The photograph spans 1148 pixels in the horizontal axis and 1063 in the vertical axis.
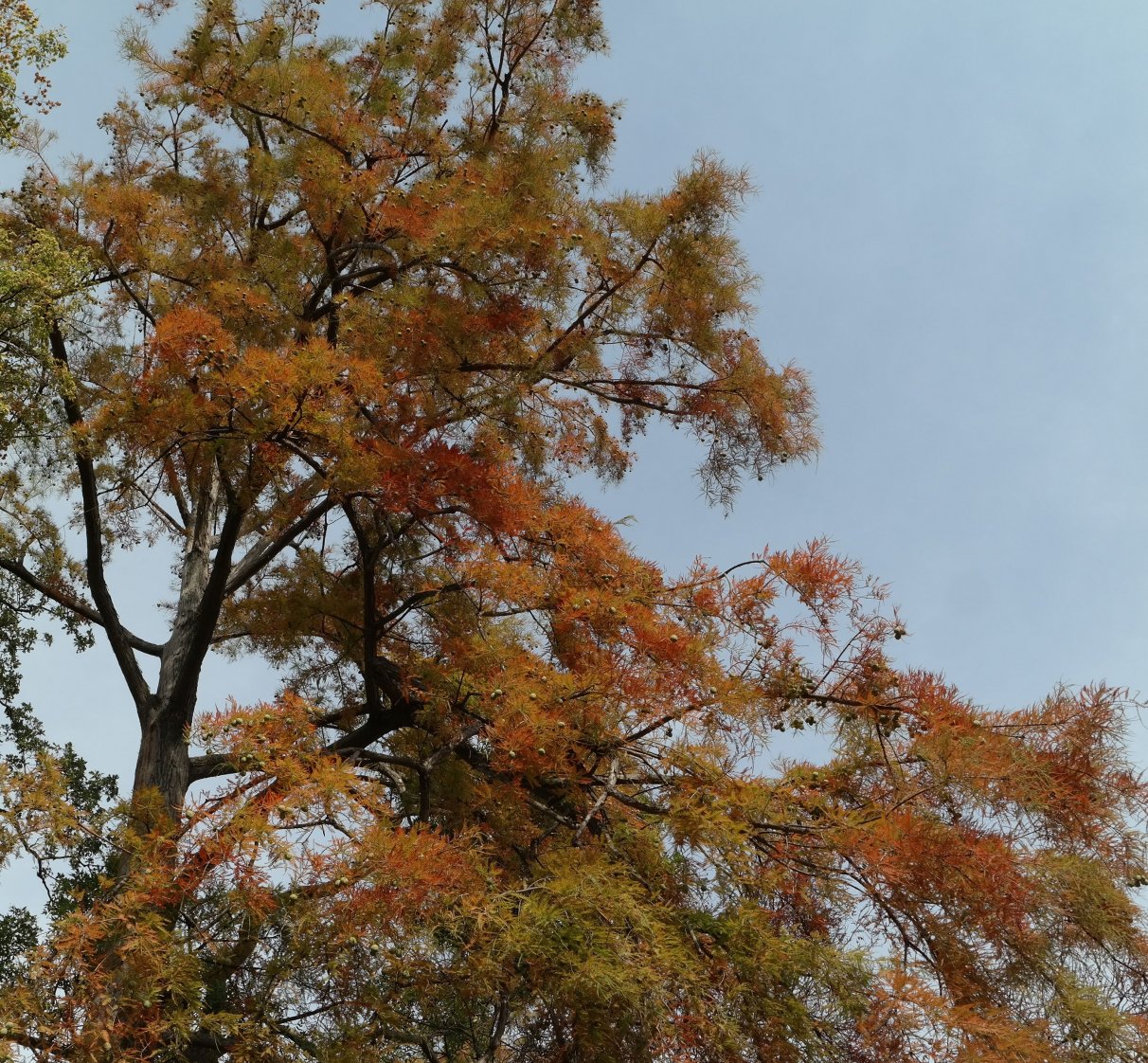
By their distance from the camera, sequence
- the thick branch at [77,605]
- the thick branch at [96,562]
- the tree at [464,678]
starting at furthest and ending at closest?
the thick branch at [77,605] < the thick branch at [96,562] < the tree at [464,678]

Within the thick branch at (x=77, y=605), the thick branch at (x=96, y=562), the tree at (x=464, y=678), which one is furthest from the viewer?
the thick branch at (x=77, y=605)

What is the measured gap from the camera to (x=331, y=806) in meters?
3.68

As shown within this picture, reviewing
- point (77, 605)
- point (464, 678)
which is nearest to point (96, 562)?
point (77, 605)

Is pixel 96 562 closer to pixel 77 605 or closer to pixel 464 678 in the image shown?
pixel 77 605

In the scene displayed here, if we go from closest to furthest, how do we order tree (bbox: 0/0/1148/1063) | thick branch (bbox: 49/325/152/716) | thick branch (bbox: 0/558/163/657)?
1. tree (bbox: 0/0/1148/1063)
2. thick branch (bbox: 49/325/152/716)
3. thick branch (bbox: 0/558/163/657)

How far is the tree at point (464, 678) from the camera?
3668 mm

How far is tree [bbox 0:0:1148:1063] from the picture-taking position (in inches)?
144

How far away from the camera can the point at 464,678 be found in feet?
16.1

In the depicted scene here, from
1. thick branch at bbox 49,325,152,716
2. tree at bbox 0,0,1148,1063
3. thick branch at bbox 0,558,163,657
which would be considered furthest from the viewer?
thick branch at bbox 0,558,163,657

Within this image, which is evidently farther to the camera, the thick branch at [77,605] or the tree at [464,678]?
the thick branch at [77,605]

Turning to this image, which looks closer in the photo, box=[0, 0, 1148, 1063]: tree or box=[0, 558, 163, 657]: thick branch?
box=[0, 0, 1148, 1063]: tree

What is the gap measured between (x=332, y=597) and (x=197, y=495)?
1.49 m

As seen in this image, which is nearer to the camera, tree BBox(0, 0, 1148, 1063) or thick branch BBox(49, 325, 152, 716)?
tree BBox(0, 0, 1148, 1063)

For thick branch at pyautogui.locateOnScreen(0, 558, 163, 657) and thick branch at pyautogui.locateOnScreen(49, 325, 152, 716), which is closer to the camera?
thick branch at pyautogui.locateOnScreen(49, 325, 152, 716)
